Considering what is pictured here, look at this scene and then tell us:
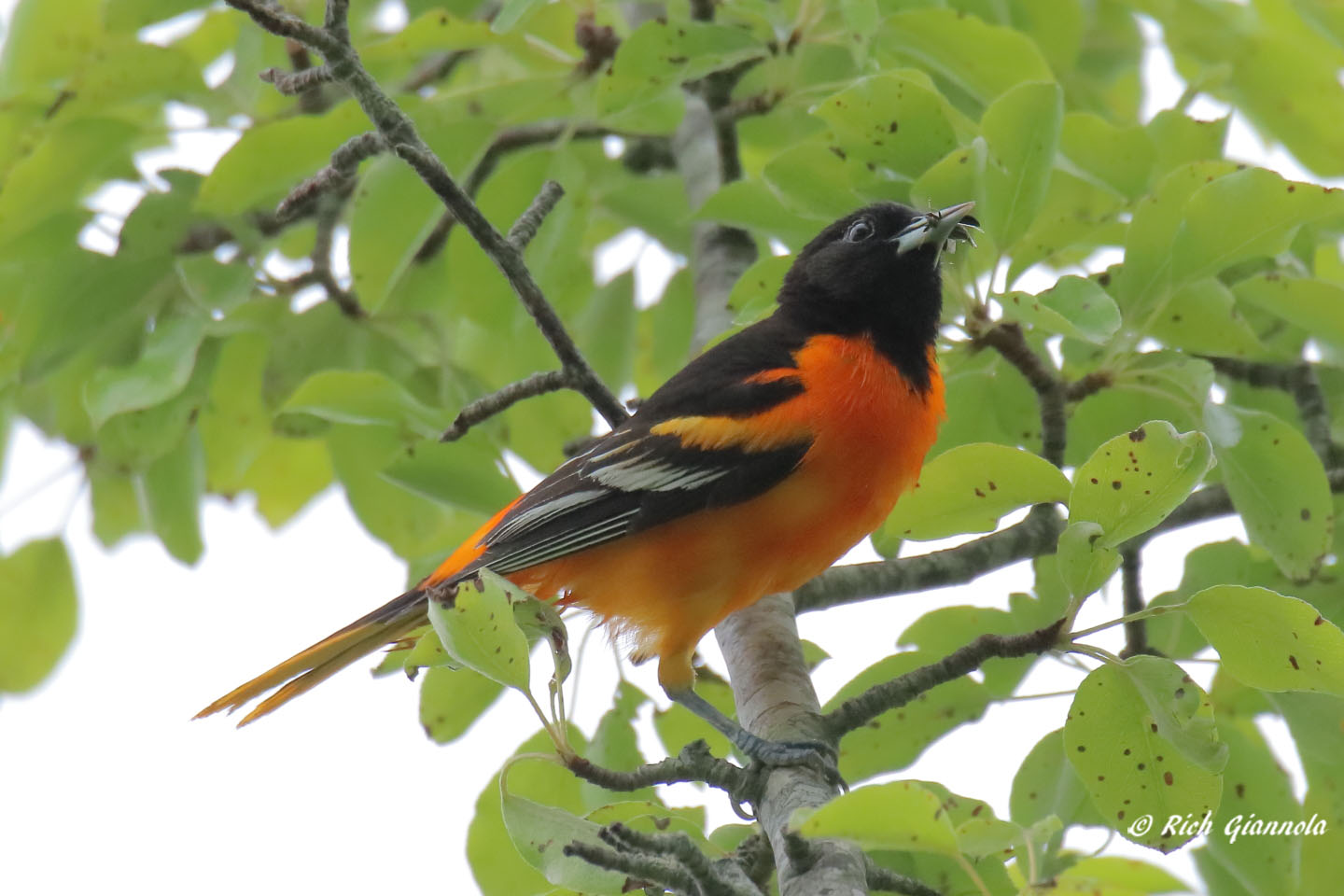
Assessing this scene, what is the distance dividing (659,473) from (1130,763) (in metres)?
1.41

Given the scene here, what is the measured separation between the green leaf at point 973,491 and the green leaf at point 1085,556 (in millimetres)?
142

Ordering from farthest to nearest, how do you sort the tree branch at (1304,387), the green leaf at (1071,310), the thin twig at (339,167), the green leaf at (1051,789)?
the tree branch at (1304,387), the green leaf at (1051,789), the thin twig at (339,167), the green leaf at (1071,310)

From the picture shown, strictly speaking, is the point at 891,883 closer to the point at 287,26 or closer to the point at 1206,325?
the point at 1206,325

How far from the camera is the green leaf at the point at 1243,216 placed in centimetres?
282

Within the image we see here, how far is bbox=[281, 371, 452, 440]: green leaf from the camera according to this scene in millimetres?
3271

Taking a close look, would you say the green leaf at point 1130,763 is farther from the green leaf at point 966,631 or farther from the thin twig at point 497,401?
the thin twig at point 497,401

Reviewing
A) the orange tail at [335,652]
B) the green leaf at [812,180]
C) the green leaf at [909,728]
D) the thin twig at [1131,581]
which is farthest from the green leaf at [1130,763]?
the orange tail at [335,652]

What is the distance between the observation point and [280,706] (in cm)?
348

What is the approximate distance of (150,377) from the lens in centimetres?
355

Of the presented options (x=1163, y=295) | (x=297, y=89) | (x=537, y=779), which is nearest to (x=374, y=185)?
(x=297, y=89)

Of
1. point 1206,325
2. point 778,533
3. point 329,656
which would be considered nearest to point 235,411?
point 329,656

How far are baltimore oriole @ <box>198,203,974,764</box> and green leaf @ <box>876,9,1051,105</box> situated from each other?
35 cm

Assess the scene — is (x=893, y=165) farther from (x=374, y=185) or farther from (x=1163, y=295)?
(x=374, y=185)

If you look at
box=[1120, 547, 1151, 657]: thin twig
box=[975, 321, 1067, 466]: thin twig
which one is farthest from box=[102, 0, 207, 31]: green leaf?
box=[1120, 547, 1151, 657]: thin twig
